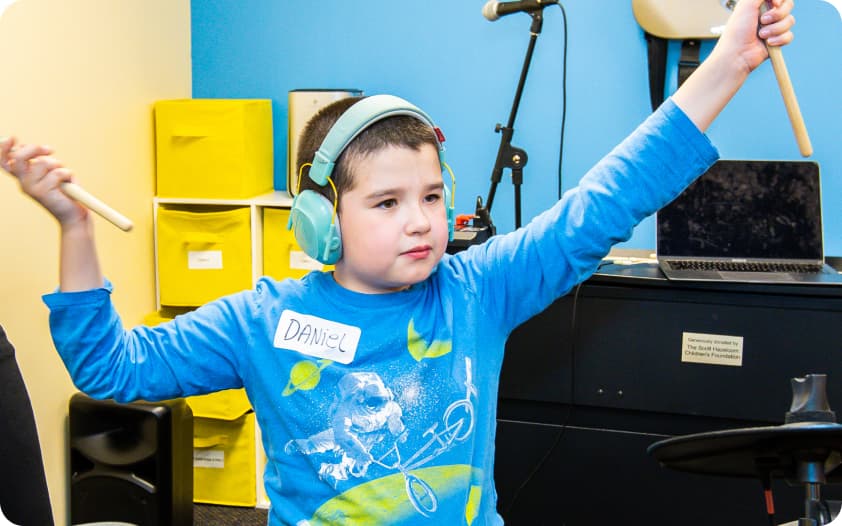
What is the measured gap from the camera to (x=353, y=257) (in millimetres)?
1310

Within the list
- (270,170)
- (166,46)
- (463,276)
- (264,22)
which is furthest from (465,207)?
(463,276)

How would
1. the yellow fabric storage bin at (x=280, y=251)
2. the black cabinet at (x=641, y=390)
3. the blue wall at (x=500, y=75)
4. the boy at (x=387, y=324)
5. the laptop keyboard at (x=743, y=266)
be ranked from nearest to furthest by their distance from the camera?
the boy at (x=387, y=324) → the black cabinet at (x=641, y=390) → the laptop keyboard at (x=743, y=266) → the blue wall at (x=500, y=75) → the yellow fabric storage bin at (x=280, y=251)

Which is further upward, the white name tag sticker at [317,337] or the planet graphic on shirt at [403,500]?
the white name tag sticker at [317,337]

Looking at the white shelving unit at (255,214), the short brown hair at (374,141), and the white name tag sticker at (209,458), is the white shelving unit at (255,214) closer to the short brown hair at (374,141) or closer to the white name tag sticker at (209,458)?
the white name tag sticker at (209,458)

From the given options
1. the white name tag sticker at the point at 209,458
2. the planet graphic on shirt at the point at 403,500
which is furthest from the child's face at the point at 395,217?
the white name tag sticker at the point at 209,458

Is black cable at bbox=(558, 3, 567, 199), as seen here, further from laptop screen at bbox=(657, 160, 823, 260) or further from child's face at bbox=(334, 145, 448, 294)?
child's face at bbox=(334, 145, 448, 294)

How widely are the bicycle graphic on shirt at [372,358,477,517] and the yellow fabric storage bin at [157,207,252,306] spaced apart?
1.58 metres

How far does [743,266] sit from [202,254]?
1536mm

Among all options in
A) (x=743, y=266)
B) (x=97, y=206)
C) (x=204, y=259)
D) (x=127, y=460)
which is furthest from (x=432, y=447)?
(x=204, y=259)

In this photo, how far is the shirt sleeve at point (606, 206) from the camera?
1.20 metres

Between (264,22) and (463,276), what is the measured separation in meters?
1.90

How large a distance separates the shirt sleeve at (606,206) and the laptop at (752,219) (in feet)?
3.18

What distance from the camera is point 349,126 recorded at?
1.29m

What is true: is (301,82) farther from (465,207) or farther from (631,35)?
(631,35)
